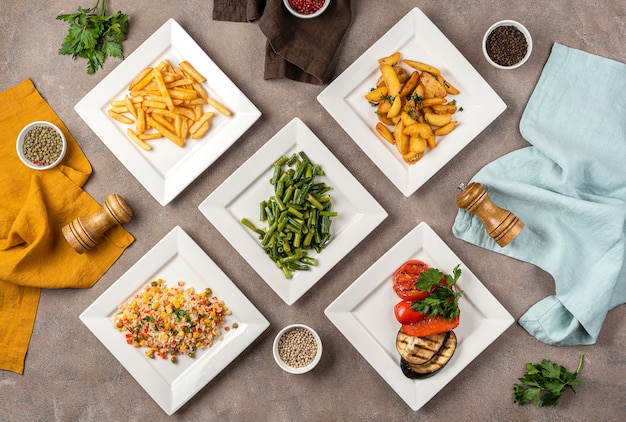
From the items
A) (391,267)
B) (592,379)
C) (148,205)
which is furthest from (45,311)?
(592,379)

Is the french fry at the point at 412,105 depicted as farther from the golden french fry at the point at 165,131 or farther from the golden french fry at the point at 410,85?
the golden french fry at the point at 165,131

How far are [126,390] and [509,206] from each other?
6.97 feet

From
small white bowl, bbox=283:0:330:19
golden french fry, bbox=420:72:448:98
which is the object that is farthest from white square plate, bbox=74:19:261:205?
golden french fry, bbox=420:72:448:98

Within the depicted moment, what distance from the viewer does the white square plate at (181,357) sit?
7.97ft

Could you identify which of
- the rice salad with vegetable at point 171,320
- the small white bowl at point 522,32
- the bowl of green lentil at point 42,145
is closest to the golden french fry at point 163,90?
the bowl of green lentil at point 42,145

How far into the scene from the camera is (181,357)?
2469 millimetres

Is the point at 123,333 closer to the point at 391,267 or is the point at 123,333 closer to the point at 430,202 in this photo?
the point at 391,267

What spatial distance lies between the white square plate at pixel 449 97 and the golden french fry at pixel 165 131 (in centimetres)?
70

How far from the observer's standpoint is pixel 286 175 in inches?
94.3

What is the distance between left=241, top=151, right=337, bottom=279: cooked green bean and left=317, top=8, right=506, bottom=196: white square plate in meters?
0.28

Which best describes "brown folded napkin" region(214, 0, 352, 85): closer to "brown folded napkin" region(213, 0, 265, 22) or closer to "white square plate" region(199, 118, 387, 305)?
"brown folded napkin" region(213, 0, 265, 22)

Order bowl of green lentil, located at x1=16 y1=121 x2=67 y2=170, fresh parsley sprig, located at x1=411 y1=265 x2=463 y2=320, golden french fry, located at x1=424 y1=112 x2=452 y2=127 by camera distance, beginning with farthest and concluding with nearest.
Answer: bowl of green lentil, located at x1=16 y1=121 x2=67 y2=170 < golden french fry, located at x1=424 y1=112 x2=452 y2=127 < fresh parsley sprig, located at x1=411 y1=265 x2=463 y2=320

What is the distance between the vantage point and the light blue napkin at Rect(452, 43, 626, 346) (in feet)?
7.79

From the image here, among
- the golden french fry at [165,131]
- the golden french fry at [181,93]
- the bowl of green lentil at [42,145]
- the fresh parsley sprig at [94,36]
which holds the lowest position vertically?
the golden french fry at [165,131]
